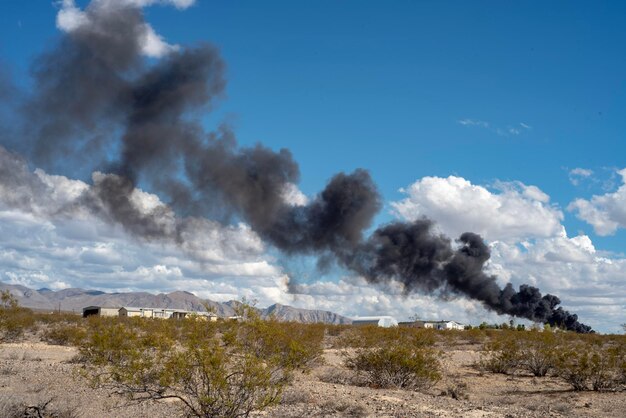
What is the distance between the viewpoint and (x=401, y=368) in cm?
2698

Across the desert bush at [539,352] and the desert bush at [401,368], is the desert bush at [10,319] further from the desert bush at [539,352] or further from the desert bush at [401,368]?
the desert bush at [539,352]

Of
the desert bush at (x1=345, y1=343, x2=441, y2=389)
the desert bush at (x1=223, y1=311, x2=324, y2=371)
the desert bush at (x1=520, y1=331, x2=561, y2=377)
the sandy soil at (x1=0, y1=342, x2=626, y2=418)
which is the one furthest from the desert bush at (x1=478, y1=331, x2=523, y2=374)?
the desert bush at (x1=223, y1=311, x2=324, y2=371)

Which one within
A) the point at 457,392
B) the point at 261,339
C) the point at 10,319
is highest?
the point at 261,339

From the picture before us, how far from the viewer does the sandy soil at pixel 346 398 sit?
18.9 metres

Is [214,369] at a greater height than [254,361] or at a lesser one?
lesser

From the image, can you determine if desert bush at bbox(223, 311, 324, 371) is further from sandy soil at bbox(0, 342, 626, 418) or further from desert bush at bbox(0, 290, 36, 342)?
desert bush at bbox(0, 290, 36, 342)

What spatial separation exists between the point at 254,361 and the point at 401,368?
1350 cm

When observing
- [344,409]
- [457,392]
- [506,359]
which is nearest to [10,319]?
[344,409]

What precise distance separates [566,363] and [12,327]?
35807mm

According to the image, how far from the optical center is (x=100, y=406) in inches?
749

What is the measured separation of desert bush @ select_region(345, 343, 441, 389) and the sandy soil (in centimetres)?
81

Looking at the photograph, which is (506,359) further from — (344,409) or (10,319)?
(10,319)

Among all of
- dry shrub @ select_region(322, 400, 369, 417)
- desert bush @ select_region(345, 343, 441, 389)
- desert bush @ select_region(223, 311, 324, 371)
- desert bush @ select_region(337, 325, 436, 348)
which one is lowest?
dry shrub @ select_region(322, 400, 369, 417)

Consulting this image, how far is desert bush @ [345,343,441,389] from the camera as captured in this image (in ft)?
87.8
